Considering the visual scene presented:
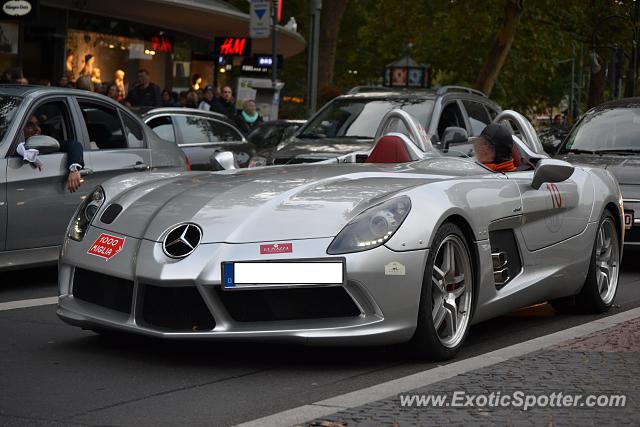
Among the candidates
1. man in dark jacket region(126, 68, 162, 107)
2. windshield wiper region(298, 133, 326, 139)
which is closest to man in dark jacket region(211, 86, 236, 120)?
man in dark jacket region(126, 68, 162, 107)

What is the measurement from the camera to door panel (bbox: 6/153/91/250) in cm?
984

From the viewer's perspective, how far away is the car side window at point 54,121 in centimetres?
1070

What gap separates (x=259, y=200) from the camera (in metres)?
6.84

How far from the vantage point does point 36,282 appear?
34.9ft

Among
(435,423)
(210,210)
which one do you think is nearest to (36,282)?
(210,210)

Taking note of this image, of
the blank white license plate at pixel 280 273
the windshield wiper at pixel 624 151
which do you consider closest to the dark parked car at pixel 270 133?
the windshield wiper at pixel 624 151

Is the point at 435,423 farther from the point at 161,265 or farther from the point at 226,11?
the point at 226,11

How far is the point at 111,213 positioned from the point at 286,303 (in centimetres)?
120

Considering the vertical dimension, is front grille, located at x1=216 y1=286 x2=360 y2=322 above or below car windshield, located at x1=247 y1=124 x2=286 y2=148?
above

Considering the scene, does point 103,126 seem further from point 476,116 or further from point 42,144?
point 476,116

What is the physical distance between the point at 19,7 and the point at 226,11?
11261mm

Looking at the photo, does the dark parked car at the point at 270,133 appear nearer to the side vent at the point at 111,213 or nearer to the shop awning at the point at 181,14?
the shop awning at the point at 181,14

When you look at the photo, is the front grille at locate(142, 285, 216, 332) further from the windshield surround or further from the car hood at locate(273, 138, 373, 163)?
the windshield surround

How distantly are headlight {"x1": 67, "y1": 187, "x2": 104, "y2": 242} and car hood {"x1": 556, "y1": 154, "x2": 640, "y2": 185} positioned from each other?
233 inches
